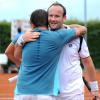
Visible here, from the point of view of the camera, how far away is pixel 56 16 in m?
5.61

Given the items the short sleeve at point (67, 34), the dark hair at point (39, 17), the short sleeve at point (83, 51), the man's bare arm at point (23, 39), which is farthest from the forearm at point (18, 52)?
the short sleeve at point (83, 51)

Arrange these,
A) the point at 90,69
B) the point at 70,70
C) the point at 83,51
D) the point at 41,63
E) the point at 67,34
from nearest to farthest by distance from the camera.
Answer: the point at 41,63 → the point at 67,34 → the point at 70,70 → the point at 83,51 → the point at 90,69

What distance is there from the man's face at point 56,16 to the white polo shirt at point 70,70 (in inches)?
8.7

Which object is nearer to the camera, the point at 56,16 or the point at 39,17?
the point at 39,17

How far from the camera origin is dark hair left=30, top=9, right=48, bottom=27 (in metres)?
5.42

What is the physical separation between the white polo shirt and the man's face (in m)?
0.22

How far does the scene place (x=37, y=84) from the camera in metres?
5.38

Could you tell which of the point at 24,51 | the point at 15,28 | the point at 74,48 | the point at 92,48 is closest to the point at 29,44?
the point at 24,51

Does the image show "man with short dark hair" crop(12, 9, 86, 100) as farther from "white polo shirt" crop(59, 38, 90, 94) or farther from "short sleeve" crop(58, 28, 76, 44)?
"white polo shirt" crop(59, 38, 90, 94)

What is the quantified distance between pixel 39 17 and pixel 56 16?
10.0 inches

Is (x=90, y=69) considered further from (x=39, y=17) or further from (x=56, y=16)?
(x=39, y=17)

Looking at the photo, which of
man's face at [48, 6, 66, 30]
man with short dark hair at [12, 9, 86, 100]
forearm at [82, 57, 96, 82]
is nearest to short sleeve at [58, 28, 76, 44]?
man with short dark hair at [12, 9, 86, 100]

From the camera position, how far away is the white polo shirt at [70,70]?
5637mm

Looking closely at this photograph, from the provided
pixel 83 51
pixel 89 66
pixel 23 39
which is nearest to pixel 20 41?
pixel 23 39
